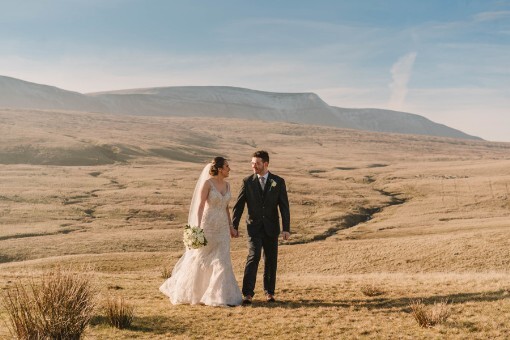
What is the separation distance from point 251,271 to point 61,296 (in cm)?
498

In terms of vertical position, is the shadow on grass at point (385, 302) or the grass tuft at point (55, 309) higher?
the grass tuft at point (55, 309)

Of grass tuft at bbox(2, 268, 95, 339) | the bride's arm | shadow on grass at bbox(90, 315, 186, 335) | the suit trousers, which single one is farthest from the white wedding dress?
grass tuft at bbox(2, 268, 95, 339)

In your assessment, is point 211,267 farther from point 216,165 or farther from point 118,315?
point 118,315

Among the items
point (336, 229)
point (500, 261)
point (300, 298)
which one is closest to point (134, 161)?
point (336, 229)

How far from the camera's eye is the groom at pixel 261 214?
1193 cm

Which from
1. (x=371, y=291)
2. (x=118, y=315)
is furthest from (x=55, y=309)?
(x=371, y=291)

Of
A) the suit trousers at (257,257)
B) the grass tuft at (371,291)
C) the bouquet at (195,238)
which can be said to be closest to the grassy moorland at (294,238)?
the grass tuft at (371,291)

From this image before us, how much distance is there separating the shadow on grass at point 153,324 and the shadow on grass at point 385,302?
95.3 inches

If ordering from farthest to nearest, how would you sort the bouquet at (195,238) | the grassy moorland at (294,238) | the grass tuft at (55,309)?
the bouquet at (195,238) < the grassy moorland at (294,238) < the grass tuft at (55,309)

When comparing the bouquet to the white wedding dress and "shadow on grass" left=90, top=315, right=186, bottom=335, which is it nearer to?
the white wedding dress

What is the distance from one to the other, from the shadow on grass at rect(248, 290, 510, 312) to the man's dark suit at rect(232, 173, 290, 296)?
0.94 m

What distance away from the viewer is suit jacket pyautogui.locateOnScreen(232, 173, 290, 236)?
11953 mm

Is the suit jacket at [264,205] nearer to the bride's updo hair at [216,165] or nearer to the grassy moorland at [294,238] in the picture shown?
the bride's updo hair at [216,165]

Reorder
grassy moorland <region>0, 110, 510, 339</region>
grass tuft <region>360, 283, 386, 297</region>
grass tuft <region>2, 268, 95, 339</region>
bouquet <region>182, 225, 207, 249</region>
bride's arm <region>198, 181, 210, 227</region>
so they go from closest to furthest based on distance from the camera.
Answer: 1. grass tuft <region>2, 268, 95, 339</region>
2. grassy moorland <region>0, 110, 510, 339</region>
3. bouquet <region>182, 225, 207, 249</region>
4. bride's arm <region>198, 181, 210, 227</region>
5. grass tuft <region>360, 283, 386, 297</region>
